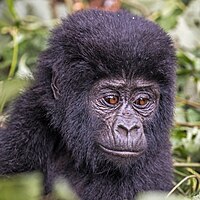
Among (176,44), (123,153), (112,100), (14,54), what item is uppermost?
→ (176,44)

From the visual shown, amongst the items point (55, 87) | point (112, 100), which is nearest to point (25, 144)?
point (55, 87)

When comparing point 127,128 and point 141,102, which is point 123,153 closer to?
point 127,128

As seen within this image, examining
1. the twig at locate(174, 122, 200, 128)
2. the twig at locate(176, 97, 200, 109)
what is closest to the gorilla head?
the twig at locate(174, 122, 200, 128)

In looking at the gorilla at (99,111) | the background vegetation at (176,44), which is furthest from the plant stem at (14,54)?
the gorilla at (99,111)

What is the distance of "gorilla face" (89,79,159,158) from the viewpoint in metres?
2.56

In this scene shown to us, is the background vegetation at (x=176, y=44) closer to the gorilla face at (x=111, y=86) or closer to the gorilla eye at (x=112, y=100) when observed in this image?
the gorilla face at (x=111, y=86)

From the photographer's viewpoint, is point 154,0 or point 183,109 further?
point 154,0

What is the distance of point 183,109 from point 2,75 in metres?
1.27

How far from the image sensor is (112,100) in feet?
8.92

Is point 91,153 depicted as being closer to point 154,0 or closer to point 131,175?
point 131,175

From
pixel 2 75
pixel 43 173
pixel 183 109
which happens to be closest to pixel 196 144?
pixel 183 109

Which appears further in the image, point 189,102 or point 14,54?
point 14,54

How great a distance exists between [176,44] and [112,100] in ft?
5.32

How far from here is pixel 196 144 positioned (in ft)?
11.2
